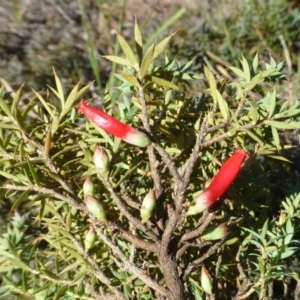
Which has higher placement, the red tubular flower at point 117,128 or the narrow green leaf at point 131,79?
the narrow green leaf at point 131,79

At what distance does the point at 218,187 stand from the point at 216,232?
0.09 m

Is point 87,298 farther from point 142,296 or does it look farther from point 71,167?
point 71,167

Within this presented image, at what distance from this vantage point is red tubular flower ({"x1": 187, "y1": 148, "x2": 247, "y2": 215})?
0.79m

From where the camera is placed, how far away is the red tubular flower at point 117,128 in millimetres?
771

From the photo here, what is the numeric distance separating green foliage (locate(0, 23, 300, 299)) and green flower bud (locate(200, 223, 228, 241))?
15 millimetres

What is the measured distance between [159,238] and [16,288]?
31 cm

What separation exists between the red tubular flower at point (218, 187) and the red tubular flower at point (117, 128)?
110 mm

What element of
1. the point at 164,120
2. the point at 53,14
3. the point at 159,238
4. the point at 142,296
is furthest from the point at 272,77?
the point at 53,14

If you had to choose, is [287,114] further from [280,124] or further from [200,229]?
[200,229]

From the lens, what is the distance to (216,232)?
845mm

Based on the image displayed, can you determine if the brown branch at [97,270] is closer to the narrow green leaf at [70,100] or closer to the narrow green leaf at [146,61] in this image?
the narrow green leaf at [70,100]

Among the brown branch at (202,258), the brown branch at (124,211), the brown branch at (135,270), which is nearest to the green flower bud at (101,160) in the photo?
the brown branch at (124,211)

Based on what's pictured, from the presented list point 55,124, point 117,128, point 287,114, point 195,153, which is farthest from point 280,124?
point 55,124

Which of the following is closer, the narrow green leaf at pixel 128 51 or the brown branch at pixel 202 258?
the narrow green leaf at pixel 128 51
